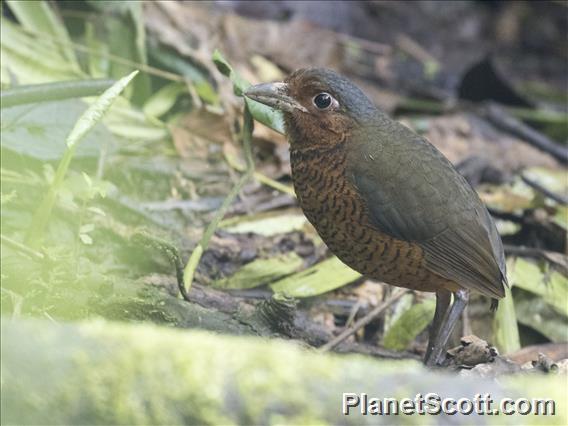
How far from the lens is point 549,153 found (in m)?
6.45

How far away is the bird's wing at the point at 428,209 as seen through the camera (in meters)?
3.36

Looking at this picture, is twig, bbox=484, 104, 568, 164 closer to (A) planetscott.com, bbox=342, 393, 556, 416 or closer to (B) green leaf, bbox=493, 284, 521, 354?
(B) green leaf, bbox=493, 284, 521, 354

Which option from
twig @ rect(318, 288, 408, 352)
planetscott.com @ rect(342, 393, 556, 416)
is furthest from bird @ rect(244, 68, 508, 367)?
planetscott.com @ rect(342, 393, 556, 416)

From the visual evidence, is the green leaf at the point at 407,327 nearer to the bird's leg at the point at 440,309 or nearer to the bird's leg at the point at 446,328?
the bird's leg at the point at 440,309

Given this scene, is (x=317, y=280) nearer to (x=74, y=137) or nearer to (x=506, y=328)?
(x=506, y=328)

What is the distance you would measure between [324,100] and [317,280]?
2.94ft

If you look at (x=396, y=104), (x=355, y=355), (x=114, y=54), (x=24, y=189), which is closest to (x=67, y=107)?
(x=24, y=189)

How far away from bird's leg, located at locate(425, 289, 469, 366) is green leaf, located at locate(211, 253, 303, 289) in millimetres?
835

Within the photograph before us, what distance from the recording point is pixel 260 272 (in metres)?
4.08

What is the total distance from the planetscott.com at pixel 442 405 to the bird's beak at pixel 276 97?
1.71 meters

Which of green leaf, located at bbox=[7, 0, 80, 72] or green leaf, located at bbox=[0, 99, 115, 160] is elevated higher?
green leaf, located at bbox=[7, 0, 80, 72]

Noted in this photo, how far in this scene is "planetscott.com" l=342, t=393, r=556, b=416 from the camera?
6.39ft

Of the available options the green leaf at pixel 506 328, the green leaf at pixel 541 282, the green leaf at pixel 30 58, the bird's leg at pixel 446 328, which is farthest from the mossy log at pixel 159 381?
the green leaf at pixel 30 58

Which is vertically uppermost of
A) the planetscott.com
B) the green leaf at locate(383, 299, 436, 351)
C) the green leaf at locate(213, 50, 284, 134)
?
the green leaf at locate(213, 50, 284, 134)
